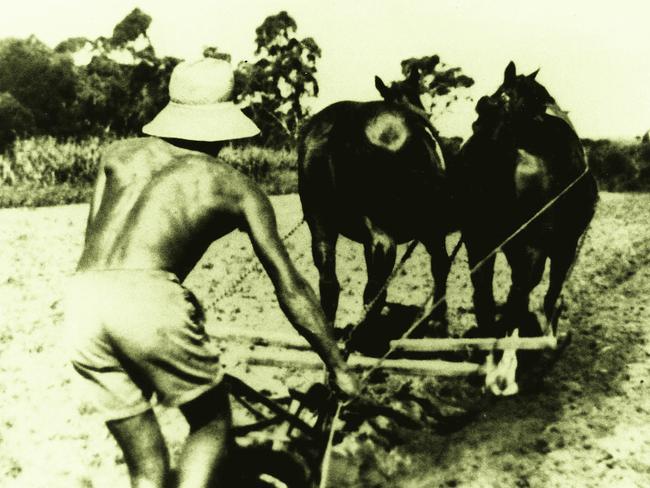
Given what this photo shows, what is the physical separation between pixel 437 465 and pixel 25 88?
101ft

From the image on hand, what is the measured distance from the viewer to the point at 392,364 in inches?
140

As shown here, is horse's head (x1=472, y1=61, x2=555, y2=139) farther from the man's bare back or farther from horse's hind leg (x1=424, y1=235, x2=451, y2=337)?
the man's bare back

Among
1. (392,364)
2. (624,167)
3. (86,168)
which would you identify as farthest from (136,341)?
(624,167)

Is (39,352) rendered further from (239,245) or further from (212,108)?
(239,245)

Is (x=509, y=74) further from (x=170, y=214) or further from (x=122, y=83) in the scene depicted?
(x=122, y=83)

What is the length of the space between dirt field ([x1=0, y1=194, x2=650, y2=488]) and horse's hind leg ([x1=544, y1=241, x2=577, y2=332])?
16.7 inches

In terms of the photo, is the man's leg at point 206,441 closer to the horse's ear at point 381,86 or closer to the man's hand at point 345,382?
the man's hand at point 345,382

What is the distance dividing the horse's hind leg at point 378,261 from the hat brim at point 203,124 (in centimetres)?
263

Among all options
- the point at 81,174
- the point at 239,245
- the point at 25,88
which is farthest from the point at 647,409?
the point at 25,88

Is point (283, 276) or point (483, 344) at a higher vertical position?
point (283, 276)

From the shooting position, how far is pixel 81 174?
1861cm

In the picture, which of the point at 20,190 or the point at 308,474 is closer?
the point at 308,474

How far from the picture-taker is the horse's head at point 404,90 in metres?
6.01

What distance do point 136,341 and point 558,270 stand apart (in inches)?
179
